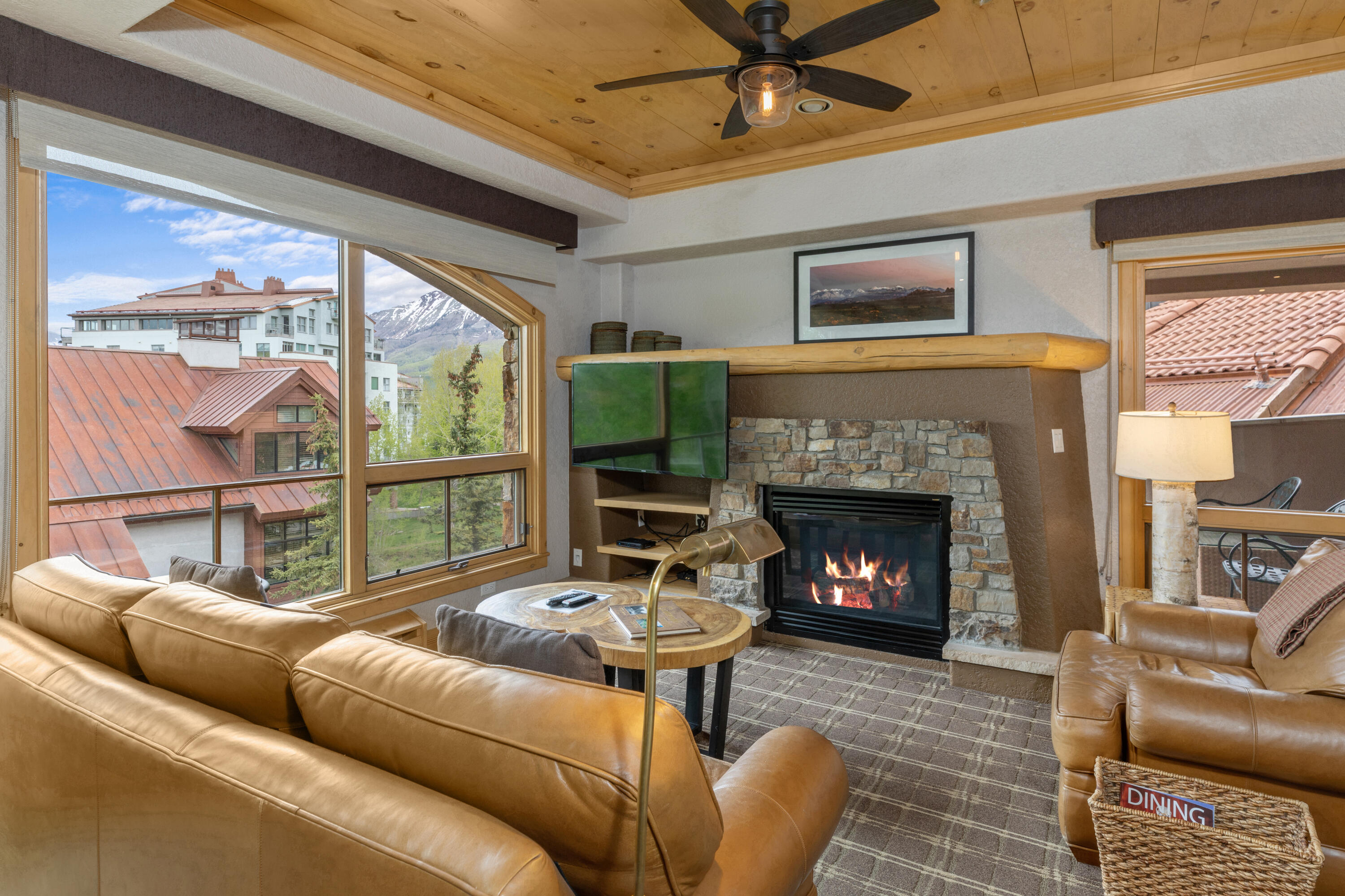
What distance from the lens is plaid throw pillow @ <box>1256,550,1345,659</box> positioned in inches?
80.8

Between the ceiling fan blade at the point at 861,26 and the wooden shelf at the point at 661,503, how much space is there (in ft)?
8.09

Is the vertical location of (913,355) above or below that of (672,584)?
above

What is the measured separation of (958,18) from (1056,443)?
190cm

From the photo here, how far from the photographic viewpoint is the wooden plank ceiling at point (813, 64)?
265 centimetres

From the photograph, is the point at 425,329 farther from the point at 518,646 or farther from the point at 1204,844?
the point at 1204,844

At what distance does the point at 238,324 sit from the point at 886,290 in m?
3.17

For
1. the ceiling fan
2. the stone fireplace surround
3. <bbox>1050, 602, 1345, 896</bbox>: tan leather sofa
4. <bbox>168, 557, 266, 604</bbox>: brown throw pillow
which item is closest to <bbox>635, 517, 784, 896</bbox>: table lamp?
<bbox>1050, 602, 1345, 896</bbox>: tan leather sofa

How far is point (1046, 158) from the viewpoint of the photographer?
11.3ft

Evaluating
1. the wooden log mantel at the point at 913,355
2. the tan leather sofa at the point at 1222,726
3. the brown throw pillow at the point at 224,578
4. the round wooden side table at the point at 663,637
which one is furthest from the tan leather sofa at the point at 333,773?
the wooden log mantel at the point at 913,355

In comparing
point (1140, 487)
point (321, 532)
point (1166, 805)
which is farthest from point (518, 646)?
point (1140, 487)

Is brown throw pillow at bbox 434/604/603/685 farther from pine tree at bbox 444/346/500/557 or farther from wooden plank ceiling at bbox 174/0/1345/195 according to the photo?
pine tree at bbox 444/346/500/557

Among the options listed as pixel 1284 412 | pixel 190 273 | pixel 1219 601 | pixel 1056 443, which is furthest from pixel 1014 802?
pixel 190 273

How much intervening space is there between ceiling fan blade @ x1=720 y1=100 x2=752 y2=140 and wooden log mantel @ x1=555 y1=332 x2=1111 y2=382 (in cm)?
124

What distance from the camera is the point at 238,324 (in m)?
3.13
